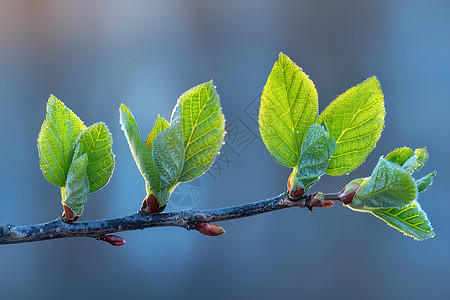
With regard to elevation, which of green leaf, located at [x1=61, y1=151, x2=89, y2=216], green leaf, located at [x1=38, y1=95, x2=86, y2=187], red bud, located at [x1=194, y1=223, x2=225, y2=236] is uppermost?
green leaf, located at [x1=38, y1=95, x2=86, y2=187]

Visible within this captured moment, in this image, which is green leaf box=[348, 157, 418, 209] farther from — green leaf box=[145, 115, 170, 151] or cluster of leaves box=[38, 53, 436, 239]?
green leaf box=[145, 115, 170, 151]

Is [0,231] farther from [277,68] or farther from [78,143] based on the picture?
[277,68]

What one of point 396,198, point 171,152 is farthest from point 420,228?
point 171,152

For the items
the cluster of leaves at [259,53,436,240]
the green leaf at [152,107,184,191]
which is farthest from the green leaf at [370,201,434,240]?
the green leaf at [152,107,184,191]

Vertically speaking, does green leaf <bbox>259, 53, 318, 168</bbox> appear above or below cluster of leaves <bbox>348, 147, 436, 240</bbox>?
above

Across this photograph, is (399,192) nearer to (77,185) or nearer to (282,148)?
(282,148)

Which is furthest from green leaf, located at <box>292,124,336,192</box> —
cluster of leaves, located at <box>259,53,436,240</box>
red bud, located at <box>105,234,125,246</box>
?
red bud, located at <box>105,234,125,246</box>
